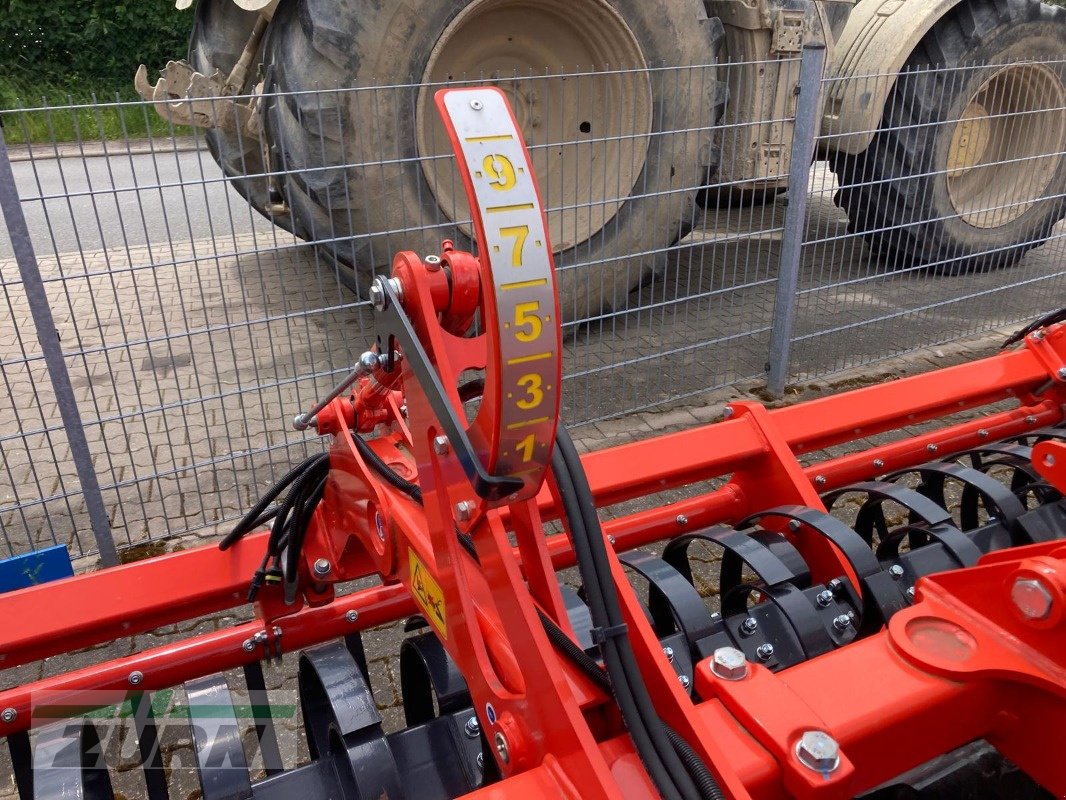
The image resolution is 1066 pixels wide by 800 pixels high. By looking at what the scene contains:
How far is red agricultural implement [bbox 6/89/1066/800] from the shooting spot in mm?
1071

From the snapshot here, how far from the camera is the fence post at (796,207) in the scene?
3.40m

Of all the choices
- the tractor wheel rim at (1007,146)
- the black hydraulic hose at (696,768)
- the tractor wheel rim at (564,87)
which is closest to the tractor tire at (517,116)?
the tractor wheel rim at (564,87)

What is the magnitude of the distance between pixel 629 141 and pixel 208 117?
5.57 feet

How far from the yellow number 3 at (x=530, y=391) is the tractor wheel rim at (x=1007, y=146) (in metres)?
4.35

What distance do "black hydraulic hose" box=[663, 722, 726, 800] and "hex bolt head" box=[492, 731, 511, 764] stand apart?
0.21m

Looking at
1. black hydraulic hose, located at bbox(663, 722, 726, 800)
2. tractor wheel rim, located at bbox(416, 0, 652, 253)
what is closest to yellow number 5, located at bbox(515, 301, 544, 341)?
black hydraulic hose, located at bbox(663, 722, 726, 800)

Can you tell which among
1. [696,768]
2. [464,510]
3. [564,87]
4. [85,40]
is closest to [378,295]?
[464,510]

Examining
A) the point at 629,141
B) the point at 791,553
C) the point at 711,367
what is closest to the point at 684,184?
the point at 629,141

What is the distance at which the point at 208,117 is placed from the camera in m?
3.09

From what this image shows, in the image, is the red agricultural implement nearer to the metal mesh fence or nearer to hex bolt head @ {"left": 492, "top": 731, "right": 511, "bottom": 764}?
hex bolt head @ {"left": 492, "top": 731, "right": 511, "bottom": 764}

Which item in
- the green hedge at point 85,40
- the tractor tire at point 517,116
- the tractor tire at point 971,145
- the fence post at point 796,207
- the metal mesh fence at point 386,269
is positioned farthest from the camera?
the green hedge at point 85,40

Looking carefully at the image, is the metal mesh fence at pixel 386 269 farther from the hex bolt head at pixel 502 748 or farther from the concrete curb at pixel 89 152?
the hex bolt head at pixel 502 748

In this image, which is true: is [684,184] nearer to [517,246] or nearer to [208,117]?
[208,117]

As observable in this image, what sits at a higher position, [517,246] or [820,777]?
[517,246]
